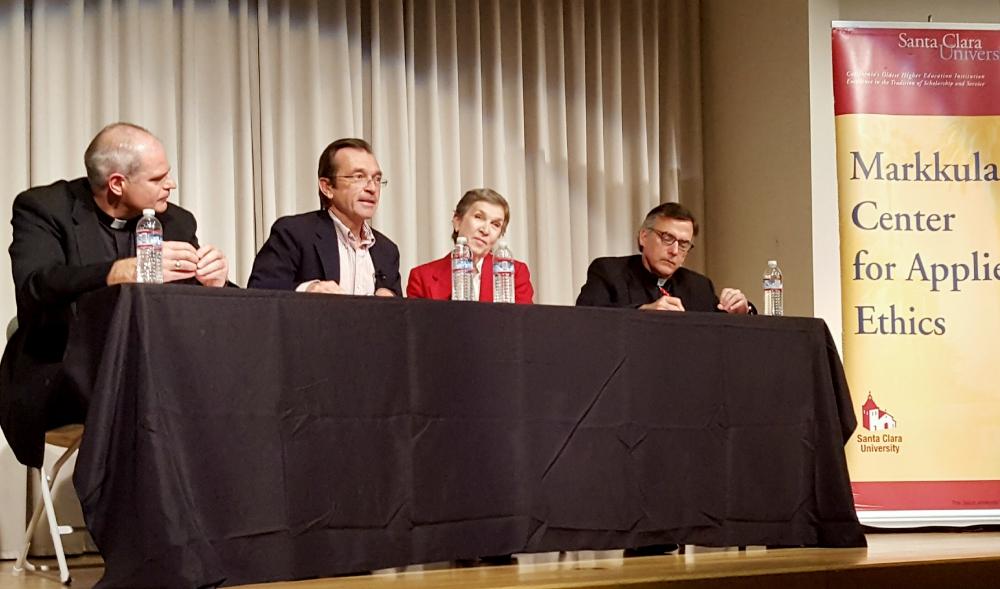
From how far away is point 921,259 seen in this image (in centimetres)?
486

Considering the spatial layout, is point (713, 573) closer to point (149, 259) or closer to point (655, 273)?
point (149, 259)

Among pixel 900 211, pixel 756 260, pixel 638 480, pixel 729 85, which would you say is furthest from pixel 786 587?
pixel 729 85

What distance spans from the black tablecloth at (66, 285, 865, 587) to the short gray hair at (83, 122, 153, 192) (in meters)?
0.67

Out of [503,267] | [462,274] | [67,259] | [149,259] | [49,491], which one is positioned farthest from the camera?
[503,267]

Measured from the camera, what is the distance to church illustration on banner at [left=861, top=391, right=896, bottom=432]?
4793 millimetres

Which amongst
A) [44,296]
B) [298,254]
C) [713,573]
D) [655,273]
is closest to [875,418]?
[655,273]

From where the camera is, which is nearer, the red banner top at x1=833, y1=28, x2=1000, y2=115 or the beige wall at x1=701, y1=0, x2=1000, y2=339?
the red banner top at x1=833, y1=28, x2=1000, y2=115

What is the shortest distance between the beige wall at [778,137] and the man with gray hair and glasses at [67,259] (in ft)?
9.30

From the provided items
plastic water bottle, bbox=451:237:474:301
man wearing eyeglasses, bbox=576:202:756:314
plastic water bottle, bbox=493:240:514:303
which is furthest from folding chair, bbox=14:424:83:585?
man wearing eyeglasses, bbox=576:202:756:314

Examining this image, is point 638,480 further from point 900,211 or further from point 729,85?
point 729,85

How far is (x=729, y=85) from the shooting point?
226 inches

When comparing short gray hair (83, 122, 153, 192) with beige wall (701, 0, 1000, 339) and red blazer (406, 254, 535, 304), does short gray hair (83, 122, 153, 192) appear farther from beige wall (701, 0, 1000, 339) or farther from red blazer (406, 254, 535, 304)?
beige wall (701, 0, 1000, 339)

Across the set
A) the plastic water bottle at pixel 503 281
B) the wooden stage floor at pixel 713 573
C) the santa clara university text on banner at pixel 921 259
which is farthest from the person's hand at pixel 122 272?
the santa clara university text on banner at pixel 921 259

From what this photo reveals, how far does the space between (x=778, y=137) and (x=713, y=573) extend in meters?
2.90
